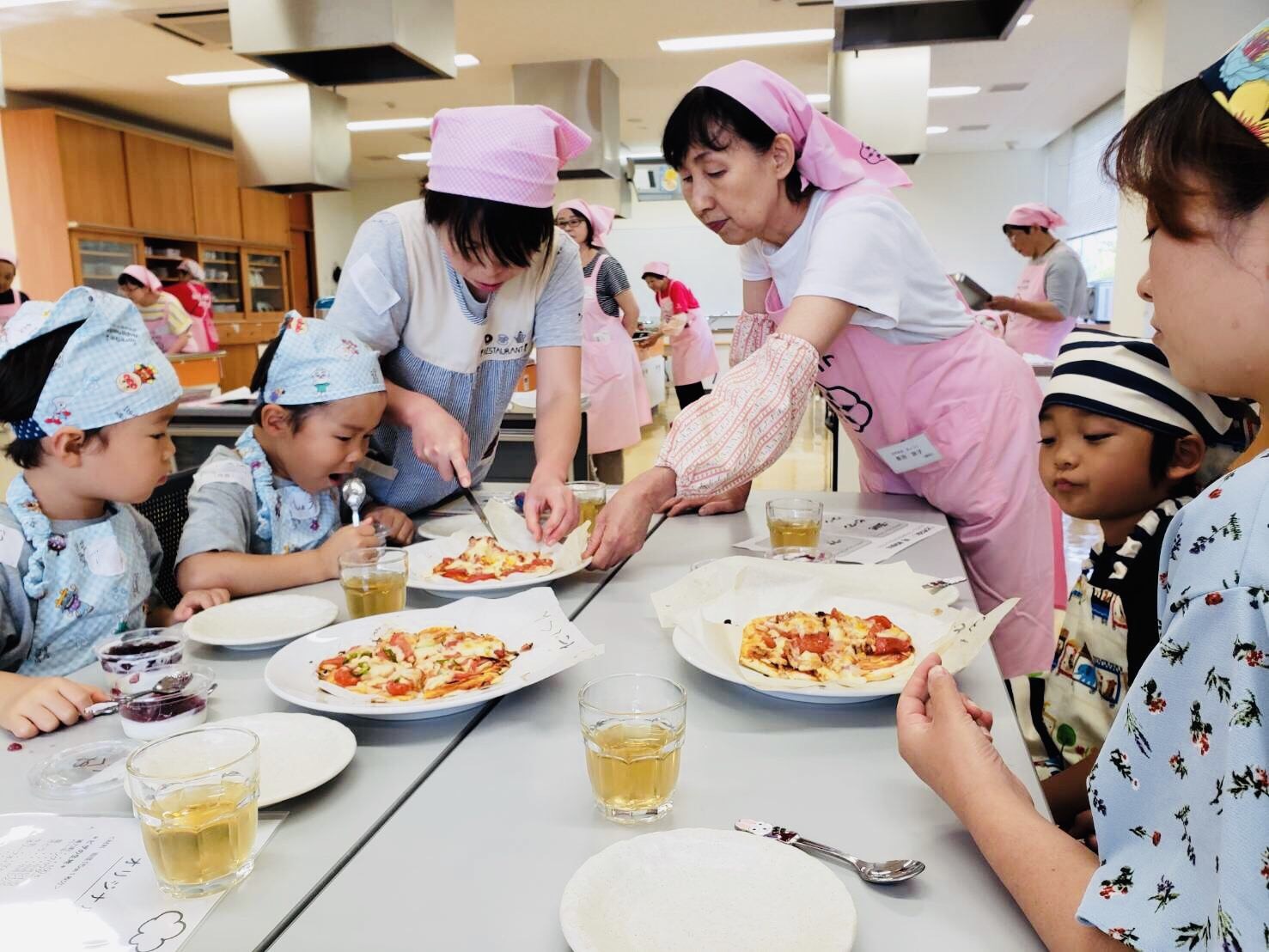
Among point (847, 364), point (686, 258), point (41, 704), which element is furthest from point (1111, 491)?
point (686, 258)

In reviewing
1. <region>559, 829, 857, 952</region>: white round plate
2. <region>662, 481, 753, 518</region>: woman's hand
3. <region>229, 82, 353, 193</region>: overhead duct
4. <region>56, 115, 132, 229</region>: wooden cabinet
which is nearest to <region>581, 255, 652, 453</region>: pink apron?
<region>229, 82, 353, 193</region>: overhead duct

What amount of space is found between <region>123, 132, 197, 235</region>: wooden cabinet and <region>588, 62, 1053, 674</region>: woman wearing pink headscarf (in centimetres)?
829

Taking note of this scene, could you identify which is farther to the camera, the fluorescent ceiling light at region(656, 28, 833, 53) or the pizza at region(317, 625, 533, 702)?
the fluorescent ceiling light at region(656, 28, 833, 53)

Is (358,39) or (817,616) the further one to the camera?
(358,39)

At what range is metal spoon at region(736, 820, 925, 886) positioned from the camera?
2.26ft

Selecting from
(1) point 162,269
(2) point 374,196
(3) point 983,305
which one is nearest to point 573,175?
(3) point 983,305

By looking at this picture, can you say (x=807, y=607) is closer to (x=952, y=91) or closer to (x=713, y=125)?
(x=713, y=125)

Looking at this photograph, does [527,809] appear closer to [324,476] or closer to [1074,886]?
[1074,886]

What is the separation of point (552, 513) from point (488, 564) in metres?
0.18

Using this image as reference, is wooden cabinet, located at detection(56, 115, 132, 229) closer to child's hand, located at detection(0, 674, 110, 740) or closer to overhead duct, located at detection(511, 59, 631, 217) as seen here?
overhead duct, located at detection(511, 59, 631, 217)

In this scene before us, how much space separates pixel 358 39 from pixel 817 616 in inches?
101

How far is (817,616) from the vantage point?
1125 mm

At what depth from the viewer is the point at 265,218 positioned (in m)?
10.5

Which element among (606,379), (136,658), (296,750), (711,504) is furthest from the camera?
(606,379)
